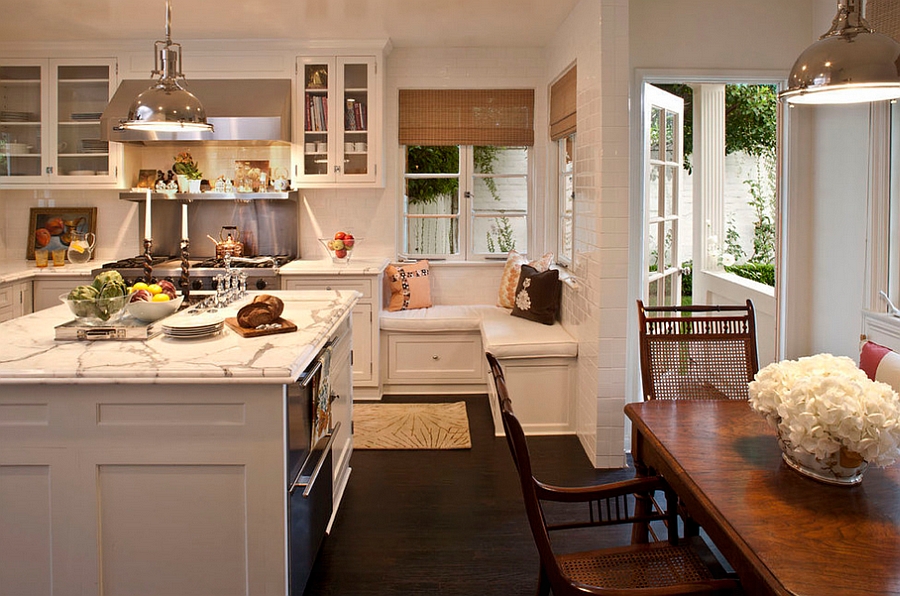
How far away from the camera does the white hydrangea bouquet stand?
175cm

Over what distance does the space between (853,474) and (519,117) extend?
4.54 meters

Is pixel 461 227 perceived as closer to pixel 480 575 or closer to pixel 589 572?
pixel 480 575

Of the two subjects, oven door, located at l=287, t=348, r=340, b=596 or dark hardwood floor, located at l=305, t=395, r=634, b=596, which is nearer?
oven door, located at l=287, t=348, r=340, b=596

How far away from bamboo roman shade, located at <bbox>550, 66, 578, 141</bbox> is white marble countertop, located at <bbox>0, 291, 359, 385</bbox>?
2607 mm

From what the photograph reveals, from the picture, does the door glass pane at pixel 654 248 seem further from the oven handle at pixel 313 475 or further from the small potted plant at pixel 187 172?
the small potted plant at pixel 187 172

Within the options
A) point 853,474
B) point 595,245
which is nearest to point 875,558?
point 853,474

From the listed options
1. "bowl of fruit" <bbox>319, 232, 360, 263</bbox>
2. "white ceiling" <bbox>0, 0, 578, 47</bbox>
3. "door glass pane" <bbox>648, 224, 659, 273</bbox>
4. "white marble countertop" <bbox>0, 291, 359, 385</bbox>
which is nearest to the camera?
"white marble countertop" <bbox>0, 291, 359, 385</bbox>

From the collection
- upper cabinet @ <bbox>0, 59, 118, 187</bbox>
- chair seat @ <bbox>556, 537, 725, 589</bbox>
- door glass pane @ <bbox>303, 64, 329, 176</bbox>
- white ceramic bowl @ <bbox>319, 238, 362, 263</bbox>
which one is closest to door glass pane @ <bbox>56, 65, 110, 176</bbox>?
upper cabinet @ <bbox>0, 59, 118, 187</bbox>

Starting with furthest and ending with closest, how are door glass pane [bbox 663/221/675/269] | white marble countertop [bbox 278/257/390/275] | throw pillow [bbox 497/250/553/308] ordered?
throw pillow [bbox 497/250/553/308] < white marble countertop [bbox 278/257/390/275] < door glass pane [bbox 663/221/675/269]

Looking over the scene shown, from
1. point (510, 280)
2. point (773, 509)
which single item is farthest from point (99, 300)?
point (510, 280)

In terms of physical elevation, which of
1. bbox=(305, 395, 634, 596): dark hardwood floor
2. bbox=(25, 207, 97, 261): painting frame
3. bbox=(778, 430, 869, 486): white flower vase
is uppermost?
bbox=(25, 207, 97, 261): painting frame

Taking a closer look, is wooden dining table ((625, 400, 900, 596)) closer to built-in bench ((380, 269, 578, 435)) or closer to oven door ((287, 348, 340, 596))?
oven door ((287, 348, 340, 596))

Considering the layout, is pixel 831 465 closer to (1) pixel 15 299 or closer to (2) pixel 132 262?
(2) pixel 132 262

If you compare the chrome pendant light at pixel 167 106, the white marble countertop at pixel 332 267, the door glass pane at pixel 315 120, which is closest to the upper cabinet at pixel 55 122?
the door glass pane at pixel 315 120
